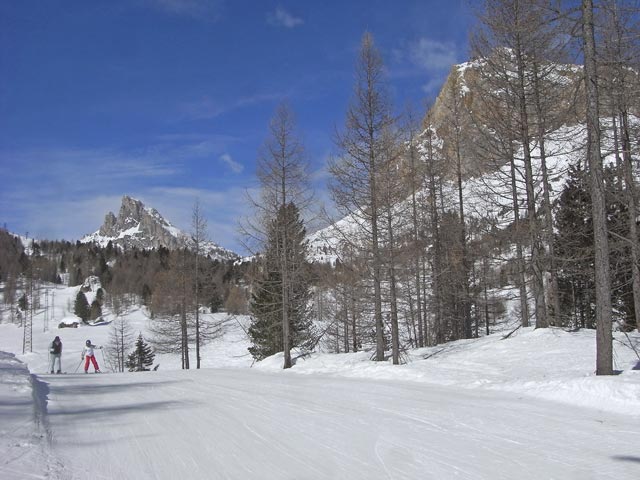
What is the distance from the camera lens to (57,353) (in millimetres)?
21422

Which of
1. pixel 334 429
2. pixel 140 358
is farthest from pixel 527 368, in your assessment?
pixel 140 358

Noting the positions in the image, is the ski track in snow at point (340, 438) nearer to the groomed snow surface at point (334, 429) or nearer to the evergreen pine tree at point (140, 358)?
the groomed snow surface at point (334, 429)

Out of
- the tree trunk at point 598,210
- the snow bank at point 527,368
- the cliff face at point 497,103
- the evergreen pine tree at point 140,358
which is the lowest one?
the evergreen pine tree at point 140,358

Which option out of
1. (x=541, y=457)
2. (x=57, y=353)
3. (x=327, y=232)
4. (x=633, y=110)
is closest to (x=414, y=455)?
(x=541, y=457)

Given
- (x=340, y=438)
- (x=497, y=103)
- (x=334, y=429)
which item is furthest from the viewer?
(x=497, y=103)

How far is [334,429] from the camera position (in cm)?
639

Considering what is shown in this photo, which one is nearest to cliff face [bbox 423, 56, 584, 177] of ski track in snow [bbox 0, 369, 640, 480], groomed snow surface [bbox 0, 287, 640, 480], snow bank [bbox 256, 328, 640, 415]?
snow bank [bbox 256, 328, 640, 415]

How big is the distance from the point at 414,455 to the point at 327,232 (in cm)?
1315

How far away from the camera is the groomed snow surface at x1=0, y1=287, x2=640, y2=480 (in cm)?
466

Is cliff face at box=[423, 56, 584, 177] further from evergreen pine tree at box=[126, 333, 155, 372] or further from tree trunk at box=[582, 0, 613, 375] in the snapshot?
evergreen pine tree at box=[126, 333, 155, 372]

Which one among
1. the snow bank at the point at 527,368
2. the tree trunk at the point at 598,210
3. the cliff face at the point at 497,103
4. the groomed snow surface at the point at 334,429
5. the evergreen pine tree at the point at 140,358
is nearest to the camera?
the groomed snow surface at the point at 334,429

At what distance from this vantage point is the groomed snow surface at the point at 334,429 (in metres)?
4.66

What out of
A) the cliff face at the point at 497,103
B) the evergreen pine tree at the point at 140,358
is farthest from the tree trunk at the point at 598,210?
the evergreen pine tree at the point at 140,358

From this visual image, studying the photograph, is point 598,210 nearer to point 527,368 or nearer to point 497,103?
point 527,368
